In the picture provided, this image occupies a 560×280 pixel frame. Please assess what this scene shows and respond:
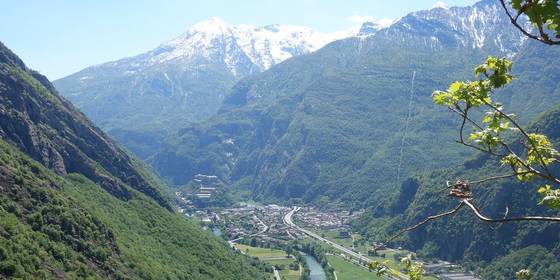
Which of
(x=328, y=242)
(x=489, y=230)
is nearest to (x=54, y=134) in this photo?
(x=489, y=230)

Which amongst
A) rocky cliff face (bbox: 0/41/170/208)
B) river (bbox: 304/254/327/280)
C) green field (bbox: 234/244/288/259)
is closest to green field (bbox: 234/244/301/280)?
green field (bbox: 234/244/288/259)

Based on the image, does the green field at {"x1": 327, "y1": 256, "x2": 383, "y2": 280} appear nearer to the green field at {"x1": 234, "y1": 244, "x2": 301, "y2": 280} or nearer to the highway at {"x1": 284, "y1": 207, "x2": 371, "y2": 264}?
the highway at {"x1": 284, "y1": 207, "x2": 371, "y2": 264}

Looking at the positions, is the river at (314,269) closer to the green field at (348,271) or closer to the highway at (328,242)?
the green field at (348,271)

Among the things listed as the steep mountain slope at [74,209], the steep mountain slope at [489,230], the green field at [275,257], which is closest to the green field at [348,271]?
the green field at [275,257]

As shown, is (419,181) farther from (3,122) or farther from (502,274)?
(3,122)

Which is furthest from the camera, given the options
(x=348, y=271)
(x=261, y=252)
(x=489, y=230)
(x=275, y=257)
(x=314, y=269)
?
(x=261, y=252)

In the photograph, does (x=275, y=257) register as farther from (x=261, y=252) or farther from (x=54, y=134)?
(x=54, y=134)

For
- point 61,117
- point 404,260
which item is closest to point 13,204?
point 61,117
